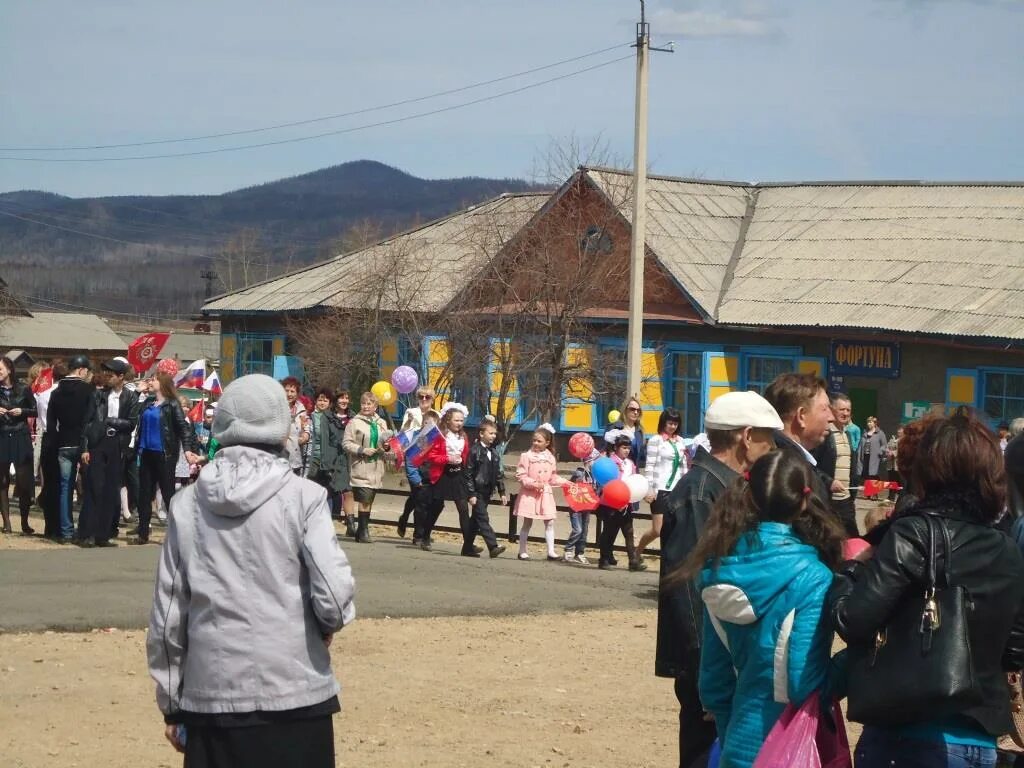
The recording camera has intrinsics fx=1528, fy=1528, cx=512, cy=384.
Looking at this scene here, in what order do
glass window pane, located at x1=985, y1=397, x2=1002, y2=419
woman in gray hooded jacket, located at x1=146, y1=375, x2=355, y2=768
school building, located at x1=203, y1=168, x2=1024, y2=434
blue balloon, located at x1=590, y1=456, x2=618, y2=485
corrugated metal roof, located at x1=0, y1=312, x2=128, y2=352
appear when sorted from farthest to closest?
corrugated metal roof, located at x1=0, y1=312, x2=128, y2=352 < school building, located at x1=203, y1=168, x2=1024, y2=434 < glass window pane, located at x1=985, y1=397, x2=1002, y2=419 < blue balloon, located at x1=590, y1=456, x2=618, y2=485 < woman in gray hooded jacket, located at x1=146, y1=375, x2=355, y2=768

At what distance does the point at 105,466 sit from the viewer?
49.1 feet

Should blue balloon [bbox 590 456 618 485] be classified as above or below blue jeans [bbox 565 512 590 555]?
above

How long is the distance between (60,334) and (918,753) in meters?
A: 105

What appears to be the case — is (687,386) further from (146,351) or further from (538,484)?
(538,484)

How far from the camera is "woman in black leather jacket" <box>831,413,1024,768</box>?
4.01 m

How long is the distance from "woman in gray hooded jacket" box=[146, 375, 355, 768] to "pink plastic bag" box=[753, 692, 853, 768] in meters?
1.29

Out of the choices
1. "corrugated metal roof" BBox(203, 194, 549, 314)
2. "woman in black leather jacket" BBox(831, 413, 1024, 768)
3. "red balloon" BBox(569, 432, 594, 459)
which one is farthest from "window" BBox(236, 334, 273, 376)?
"woman in black leather jacket" BBox(831, 413, 1024, 768)

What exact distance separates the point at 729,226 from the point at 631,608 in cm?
2830

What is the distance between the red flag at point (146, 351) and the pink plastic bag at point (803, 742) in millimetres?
22481

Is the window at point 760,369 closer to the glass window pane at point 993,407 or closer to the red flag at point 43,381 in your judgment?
the glass window pane at point 993,407

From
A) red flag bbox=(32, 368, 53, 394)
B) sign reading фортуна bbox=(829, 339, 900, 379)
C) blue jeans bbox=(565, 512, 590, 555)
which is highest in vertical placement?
sign reading фортуна bbox=(829, 339, 900, 379)

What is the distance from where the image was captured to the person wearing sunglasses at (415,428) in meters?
16.6

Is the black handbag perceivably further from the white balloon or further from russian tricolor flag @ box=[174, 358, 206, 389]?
russian tricolor flag @ box=[174, 358, 206, 389]

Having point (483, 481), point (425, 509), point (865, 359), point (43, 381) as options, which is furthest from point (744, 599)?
point (865, 359)
